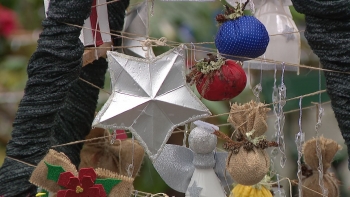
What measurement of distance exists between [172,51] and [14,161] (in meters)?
0.29

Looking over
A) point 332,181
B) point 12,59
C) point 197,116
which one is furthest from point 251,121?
point 12,59

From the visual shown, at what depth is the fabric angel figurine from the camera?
752mm

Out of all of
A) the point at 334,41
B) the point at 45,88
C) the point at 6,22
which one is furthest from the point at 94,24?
the point at 6,22

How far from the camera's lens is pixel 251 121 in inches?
28.0

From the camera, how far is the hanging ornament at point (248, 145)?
2.27 ft

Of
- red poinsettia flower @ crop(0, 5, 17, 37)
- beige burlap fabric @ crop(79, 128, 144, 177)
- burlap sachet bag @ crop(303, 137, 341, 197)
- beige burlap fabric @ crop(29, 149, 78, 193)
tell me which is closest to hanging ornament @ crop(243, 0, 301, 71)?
burlap sachet bag @ crop(303, 137, 341, 197)

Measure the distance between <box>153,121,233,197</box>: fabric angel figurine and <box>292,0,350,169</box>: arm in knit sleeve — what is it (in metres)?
0.17

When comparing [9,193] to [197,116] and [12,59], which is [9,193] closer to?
[197,116]

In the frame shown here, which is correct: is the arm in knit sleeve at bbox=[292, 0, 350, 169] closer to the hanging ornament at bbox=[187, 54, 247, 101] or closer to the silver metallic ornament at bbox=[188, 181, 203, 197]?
the hanging ornament at bbox=[187, 54, 247, 101]

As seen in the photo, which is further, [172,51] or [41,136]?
[41,136]

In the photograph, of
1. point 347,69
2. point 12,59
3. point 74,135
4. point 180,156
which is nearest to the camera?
point 347,69

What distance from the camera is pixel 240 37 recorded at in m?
0.70

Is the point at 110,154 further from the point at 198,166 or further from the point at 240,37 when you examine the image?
the point at 240,37

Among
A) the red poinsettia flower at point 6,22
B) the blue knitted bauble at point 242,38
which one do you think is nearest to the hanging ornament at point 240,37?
the blue knitted bauble at point 242,38
